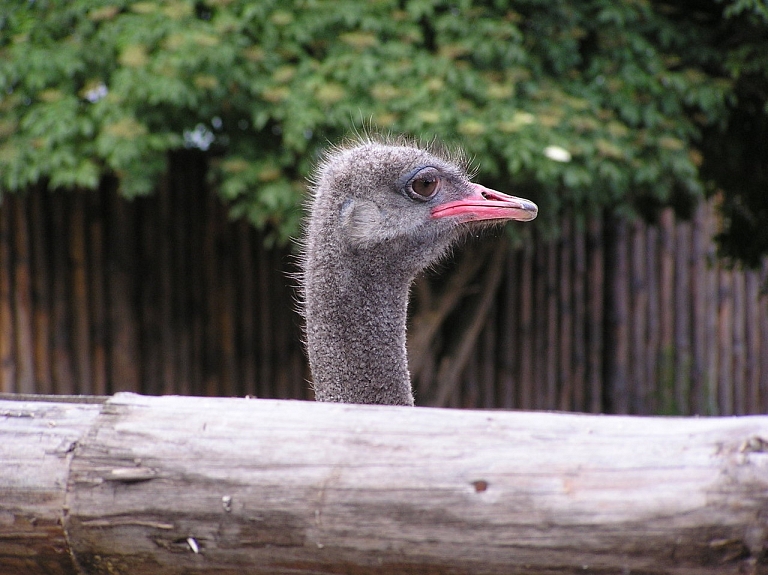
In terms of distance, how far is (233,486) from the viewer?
144 cm

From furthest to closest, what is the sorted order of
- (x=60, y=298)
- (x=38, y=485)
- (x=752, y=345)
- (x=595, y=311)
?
(x=752, y=345) → (x=595, y=311) → (x=60, y=298) → (x=38, y=485)

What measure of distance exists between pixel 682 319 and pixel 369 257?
21.0ft

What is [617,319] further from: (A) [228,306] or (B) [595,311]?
(A) [228,306]

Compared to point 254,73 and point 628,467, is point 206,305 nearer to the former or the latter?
point 254,73

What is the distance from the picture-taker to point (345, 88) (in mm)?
5004

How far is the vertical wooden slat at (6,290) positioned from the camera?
6.48 metres

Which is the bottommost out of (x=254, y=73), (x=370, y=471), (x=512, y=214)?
(x=370, y=471)

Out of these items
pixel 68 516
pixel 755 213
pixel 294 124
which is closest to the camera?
pixel 68 516

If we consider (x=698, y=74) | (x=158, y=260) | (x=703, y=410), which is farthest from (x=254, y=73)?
(x=703, y=410)

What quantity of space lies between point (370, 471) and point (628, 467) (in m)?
0.39

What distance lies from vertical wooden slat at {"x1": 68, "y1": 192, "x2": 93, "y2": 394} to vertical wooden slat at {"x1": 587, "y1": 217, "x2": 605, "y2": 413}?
421cm

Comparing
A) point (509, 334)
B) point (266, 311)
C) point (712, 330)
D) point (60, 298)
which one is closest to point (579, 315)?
point (509, 334)

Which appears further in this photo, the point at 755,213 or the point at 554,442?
the point at 755,213

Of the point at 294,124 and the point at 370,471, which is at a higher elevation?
the point at 294,124
